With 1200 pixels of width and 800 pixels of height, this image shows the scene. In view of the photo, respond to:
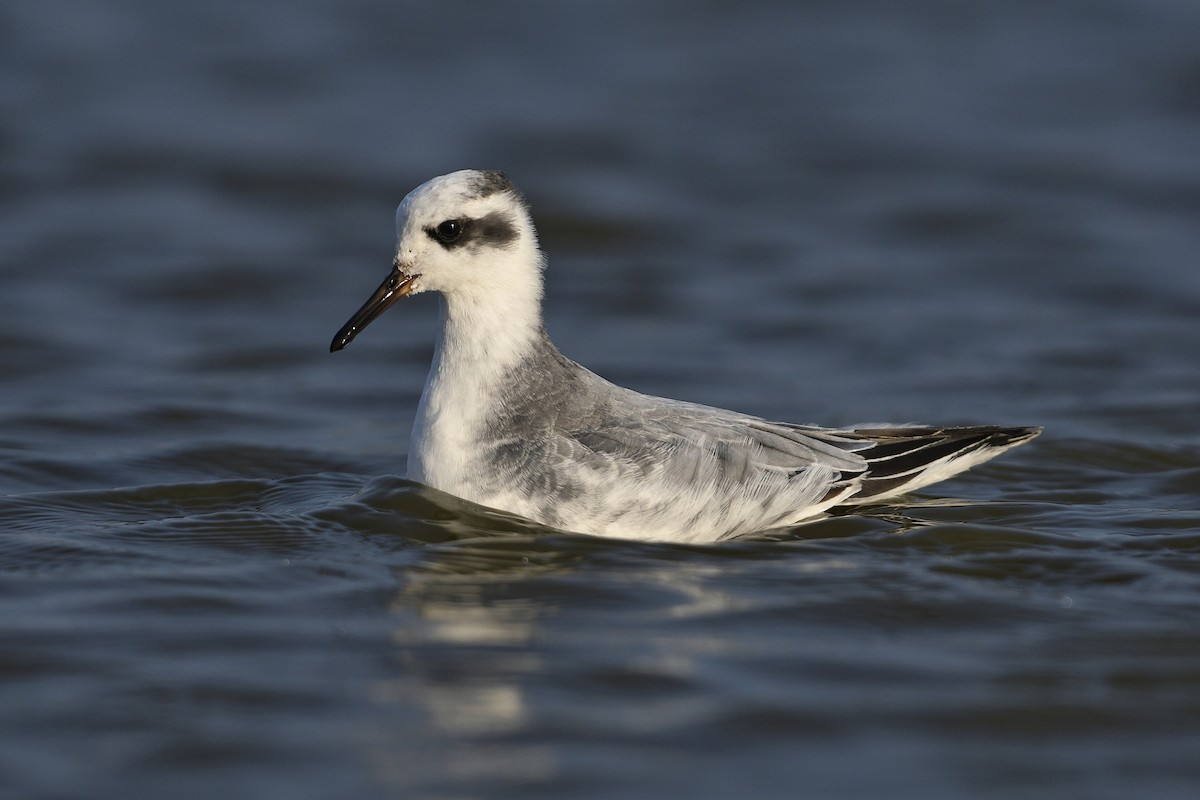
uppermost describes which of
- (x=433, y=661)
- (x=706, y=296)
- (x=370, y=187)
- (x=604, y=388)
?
(x=370, y=187)

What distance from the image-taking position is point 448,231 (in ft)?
24.5

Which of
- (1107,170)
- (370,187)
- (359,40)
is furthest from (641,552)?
(359,40)

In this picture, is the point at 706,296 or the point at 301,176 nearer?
the point at 706,296

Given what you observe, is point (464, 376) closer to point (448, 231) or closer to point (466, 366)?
point (466, 366)

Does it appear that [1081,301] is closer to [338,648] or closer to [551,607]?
[551,607]

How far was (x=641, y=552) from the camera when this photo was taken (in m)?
7.11

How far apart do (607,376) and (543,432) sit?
3516 mm

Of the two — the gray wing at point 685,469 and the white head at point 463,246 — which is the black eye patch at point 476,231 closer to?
the white head at point 463,246

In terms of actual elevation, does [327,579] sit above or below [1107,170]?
below

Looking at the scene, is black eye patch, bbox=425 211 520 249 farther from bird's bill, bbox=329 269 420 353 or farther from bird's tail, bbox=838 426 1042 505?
bird's tail, bbox=838 426 1042 505

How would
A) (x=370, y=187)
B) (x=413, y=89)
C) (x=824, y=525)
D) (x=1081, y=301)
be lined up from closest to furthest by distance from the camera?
(x=824, y=525), (x=1081, y=301), (x=370, y=187), (x=413, y=89)

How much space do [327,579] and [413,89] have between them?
1003cm

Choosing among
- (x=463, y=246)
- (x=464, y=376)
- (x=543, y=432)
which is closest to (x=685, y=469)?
(x=543, y=432)

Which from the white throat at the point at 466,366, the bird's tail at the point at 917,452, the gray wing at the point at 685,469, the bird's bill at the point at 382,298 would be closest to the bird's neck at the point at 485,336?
the white throat at the point at 466,366
